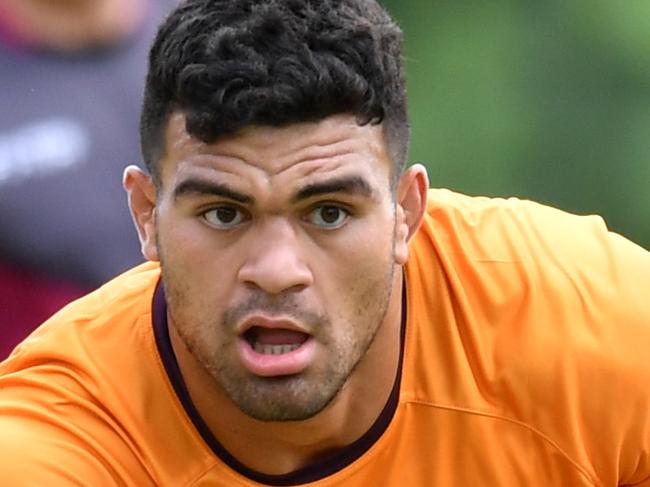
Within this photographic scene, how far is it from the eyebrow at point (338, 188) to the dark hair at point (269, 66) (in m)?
0.08

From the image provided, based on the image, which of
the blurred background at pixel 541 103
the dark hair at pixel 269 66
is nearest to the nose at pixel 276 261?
the dark hair at pixel 269 66

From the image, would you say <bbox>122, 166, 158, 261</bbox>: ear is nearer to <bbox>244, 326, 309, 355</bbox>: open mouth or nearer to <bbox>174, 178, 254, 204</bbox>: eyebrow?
<bbox>174, 178, 254, 204</bbox>: eyebrow

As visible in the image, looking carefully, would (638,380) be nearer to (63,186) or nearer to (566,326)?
(566,326)

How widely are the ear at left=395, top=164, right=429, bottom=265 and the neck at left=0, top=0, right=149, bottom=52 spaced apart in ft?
2.91

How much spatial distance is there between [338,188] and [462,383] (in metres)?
0.35

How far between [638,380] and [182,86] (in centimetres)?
69

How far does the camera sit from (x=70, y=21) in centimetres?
333

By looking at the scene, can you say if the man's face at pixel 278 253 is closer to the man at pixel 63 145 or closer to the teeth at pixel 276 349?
the teeth at pixel 276 349

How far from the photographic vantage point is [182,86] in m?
2.43

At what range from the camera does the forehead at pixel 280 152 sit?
2406mm

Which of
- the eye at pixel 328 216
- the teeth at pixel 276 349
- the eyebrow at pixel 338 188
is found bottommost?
the teeth at pixel 276 349

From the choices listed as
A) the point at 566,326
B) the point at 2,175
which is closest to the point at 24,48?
the point at 2,175

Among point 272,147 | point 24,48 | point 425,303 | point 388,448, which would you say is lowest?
point 388,448

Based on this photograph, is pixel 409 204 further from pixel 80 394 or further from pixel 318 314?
pixel 80 394
